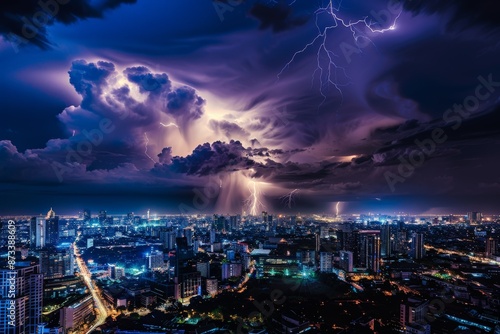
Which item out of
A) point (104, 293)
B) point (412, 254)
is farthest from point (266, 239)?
point (104, 293)

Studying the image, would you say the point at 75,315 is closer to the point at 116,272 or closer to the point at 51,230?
the point at 116,272

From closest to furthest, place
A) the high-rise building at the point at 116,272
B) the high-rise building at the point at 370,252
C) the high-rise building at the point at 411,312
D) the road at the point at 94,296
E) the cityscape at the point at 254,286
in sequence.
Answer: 1. the cityscape at the point at 254,286
2. the high-rise building at the point at 411,312
3. the road at the point at 94,296
4. the high-rise building at the point at 116,272
5. the high-rise building at the point at 370,252

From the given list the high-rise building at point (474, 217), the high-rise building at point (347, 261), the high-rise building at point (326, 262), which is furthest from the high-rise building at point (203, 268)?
the high-rise building at point (474, 217)

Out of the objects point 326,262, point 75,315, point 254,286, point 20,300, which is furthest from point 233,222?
point 20,300

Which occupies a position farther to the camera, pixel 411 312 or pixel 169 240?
pixel 169 240

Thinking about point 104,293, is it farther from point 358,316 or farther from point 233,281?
point 358,316

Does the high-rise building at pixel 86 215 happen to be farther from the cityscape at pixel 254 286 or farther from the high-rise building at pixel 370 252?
the high-rise building at pixel 370 252
